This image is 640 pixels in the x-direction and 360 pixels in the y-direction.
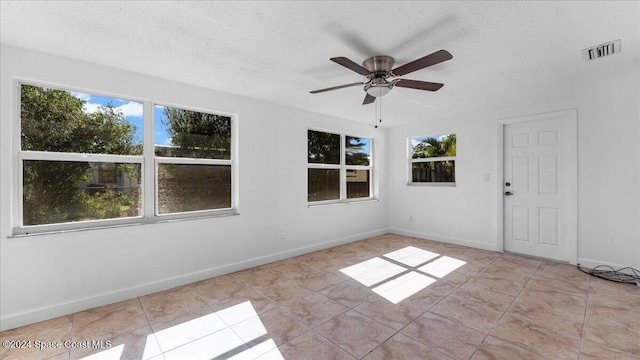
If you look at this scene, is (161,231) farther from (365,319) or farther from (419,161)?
(419,161)

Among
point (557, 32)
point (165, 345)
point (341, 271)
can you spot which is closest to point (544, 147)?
point (557, 32)

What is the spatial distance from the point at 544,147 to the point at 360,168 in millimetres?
2954

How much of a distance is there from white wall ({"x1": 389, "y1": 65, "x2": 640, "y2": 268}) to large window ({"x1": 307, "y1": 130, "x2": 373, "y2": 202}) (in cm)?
182

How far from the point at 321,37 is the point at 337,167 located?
3088 mm

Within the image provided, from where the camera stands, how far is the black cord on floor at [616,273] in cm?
318

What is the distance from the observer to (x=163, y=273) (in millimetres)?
3031

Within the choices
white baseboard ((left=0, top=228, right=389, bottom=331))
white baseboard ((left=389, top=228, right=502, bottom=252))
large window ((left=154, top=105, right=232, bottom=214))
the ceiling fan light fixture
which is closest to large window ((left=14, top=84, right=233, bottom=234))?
large window ((left=154, top=105, right=232, bottom=214))

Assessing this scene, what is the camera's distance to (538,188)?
4.10 meters

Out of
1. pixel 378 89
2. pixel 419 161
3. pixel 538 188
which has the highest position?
pixel 378 89

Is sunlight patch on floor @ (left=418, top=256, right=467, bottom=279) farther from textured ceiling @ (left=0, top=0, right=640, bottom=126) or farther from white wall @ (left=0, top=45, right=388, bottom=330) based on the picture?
textured ceiling @ (left=0, top=0, right=640, bottom=126)

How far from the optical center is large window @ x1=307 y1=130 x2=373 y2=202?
15.4ft

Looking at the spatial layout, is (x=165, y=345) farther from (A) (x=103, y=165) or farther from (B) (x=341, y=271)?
(B) (x=341, y=271)

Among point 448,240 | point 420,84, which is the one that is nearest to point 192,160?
point 420,84

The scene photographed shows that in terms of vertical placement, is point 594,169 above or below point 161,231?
above
